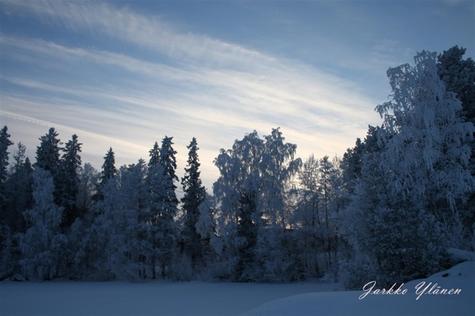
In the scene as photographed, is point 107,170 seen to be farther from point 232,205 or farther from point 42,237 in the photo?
point 232,205

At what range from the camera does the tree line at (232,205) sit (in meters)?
23.4

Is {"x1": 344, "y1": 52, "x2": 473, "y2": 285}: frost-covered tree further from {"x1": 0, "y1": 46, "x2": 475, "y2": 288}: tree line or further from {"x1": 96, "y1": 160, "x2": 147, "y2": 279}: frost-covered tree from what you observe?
{"x1": 96, "y1": 160, "x2": 147, "y2": 279}: frost-covered tree

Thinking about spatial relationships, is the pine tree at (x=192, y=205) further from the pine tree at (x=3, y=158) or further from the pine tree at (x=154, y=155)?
the pine tree at (x=3, y=158)

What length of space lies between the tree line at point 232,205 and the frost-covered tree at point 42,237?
12 centimetres

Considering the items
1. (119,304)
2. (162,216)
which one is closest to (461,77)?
(119,304)

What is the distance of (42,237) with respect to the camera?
4031cm

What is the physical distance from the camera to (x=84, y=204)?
50812 mm

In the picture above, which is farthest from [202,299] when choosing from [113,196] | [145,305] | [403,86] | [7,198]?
[7,198]

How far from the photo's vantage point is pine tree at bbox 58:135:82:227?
4553 centimetres

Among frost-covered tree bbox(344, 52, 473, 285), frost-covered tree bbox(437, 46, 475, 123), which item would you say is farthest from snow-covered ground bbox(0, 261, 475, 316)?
frost-covered tree bbox(437, 46, 475, 123)

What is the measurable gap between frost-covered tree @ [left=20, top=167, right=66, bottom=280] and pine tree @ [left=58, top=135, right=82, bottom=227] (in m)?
3.63

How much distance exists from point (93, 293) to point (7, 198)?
2159 cm

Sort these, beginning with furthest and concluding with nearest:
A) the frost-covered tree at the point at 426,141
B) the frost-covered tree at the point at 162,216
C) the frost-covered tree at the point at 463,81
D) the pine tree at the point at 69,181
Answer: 1. the pine tree at the point at 69,181
2. the frost-covered tree at the point at 162,216
3. the frost-covered tree at the point at 463,81
4. the frost-covered tree at the point at 426,141

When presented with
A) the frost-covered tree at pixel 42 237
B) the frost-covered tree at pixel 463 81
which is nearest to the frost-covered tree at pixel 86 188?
the frost-covered tree at pixel 42 237
